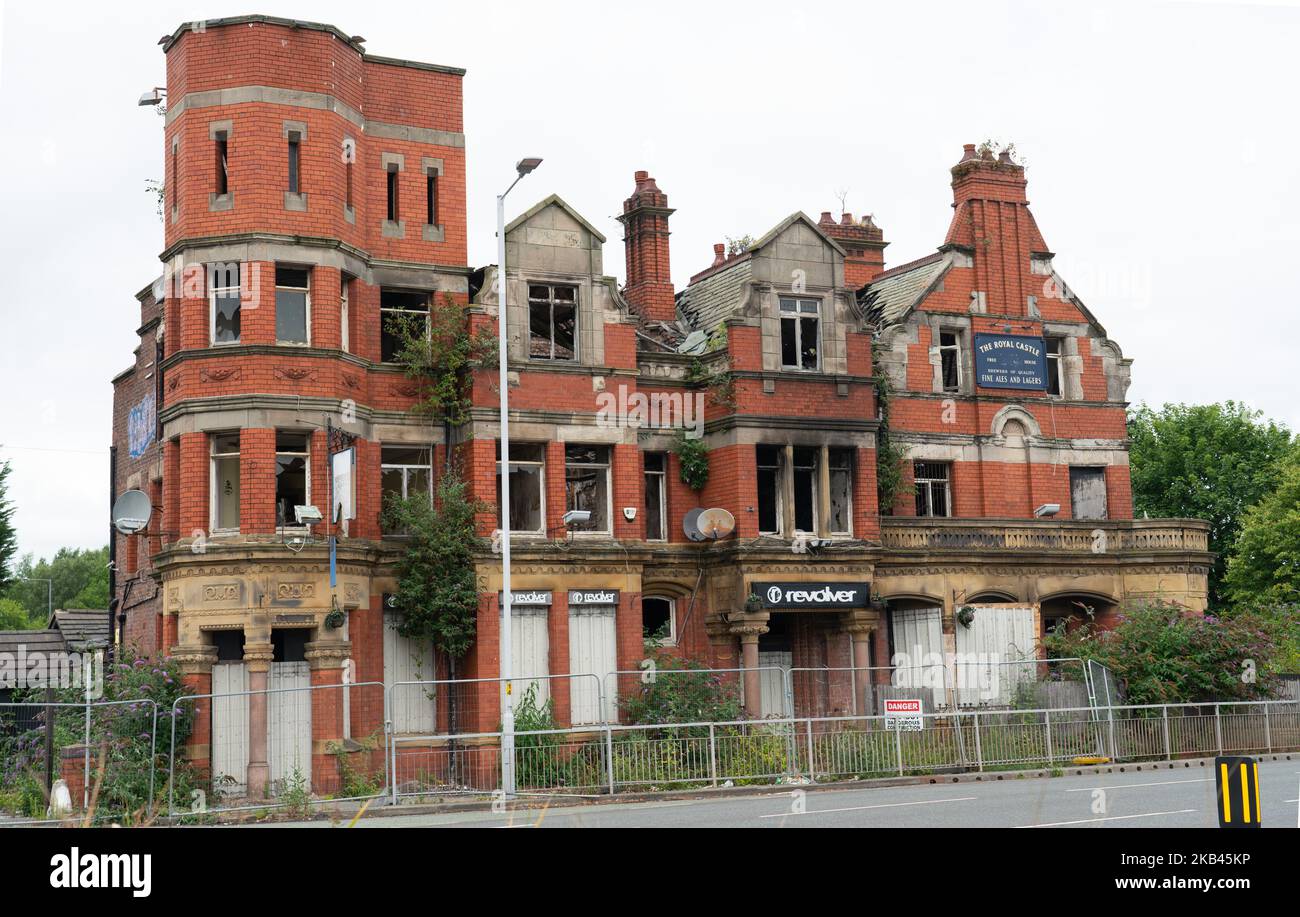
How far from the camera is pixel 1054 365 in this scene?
41.1m

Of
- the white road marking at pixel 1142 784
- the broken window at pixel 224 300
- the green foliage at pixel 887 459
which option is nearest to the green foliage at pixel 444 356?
the broken window at pixel 224 300

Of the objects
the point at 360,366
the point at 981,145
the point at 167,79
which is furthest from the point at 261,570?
the point at 981,145

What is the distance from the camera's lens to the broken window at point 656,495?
3519cm

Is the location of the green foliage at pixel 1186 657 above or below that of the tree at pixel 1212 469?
below

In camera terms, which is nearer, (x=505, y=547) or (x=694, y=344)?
(x=505, y=547)

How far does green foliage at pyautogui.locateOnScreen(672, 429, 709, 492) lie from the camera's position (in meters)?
34.9

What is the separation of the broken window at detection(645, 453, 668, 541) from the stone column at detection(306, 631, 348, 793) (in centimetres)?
837

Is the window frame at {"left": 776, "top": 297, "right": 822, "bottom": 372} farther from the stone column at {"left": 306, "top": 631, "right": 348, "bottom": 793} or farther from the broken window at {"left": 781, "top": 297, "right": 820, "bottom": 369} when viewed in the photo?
the stone column at {"left": 306, "top": 631, "right": 348, "bottom": 793}

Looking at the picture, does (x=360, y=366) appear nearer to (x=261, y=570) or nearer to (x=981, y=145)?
(x=261, y=570)

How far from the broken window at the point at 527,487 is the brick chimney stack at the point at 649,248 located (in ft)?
22.7

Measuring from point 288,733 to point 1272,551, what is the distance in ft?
135

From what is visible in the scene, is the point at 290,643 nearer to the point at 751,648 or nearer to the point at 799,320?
the point at 751,648

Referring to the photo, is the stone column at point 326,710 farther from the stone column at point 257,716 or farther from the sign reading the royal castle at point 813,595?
the sign reading the royal castle at point 813,595

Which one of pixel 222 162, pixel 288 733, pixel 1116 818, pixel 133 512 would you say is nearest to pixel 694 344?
pixel 222 162
